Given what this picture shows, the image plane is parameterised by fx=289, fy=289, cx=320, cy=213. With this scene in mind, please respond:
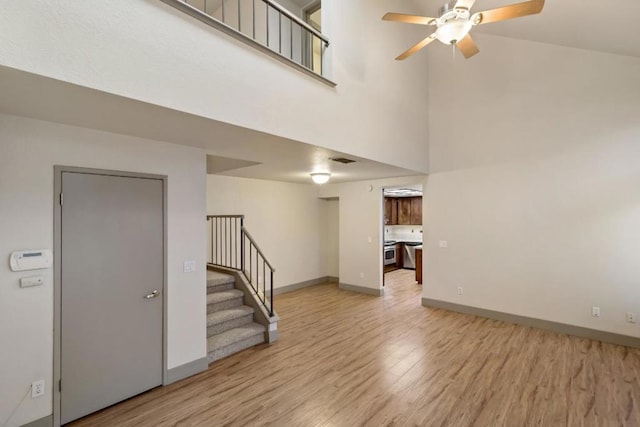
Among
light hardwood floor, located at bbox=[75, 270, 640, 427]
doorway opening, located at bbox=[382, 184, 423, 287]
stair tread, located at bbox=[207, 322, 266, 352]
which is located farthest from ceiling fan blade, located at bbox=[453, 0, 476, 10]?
doorway opening, located at bbox=[382, 184, 423, 287]

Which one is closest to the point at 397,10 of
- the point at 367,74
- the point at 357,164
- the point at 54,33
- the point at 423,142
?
the point at 367,74

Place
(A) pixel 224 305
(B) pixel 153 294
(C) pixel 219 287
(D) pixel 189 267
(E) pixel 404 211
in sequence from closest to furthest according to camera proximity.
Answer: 1. (B) pixel 153 294
2. (D) pixel 189 267
3. (A) pixel 224 305
4. (C) pixel 219 287
5. (E) pixel 404 211

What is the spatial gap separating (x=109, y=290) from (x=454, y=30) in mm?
4014

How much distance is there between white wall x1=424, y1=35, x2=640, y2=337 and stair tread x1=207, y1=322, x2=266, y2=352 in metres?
3.41

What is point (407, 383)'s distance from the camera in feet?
9.97

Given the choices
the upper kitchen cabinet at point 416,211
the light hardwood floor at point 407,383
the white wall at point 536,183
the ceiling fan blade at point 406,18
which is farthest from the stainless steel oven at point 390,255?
the ceiling fan blade at point 406,18

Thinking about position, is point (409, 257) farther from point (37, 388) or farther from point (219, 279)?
point (37, 388)

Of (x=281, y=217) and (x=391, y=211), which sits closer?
(x=281, y=217)

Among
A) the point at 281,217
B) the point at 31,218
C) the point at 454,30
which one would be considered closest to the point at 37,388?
the point at 31,218

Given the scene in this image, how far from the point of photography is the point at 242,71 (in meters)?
2.42

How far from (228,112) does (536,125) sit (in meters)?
4.73

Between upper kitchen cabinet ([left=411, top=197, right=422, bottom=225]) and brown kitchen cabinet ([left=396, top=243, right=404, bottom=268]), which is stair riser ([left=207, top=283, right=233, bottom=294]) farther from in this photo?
upper kitchen cabinet ([left=411, top=197, right=422, bottom=225])

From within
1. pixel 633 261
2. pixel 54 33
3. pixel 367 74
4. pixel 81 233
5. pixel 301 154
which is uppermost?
pixel 367 74

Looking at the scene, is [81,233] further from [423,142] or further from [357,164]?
[423,142]
